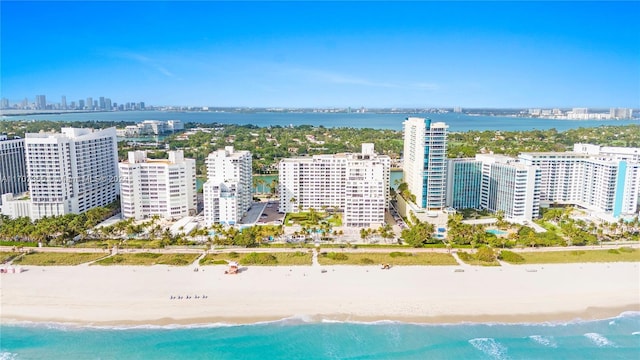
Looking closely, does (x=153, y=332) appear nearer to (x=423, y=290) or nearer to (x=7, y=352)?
(x=7, y=352)

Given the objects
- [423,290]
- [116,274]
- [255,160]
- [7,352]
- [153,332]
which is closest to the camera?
[7,352]

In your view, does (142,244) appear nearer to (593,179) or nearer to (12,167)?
(12,167)

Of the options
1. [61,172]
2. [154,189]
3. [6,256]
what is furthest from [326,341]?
[61,172]

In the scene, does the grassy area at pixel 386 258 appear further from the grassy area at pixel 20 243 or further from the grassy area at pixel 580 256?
the grassy area at pixel 20 243

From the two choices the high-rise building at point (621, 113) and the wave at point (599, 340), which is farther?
the high-rise building at point (621, 113)

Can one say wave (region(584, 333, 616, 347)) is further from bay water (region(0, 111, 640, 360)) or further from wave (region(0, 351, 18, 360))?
wave (region(0, 351, 18, 360))

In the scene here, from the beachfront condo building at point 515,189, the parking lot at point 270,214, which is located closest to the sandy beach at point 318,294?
the beachfront condo building at point 515,189

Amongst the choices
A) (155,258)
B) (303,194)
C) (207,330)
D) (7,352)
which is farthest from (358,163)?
(7,352)
